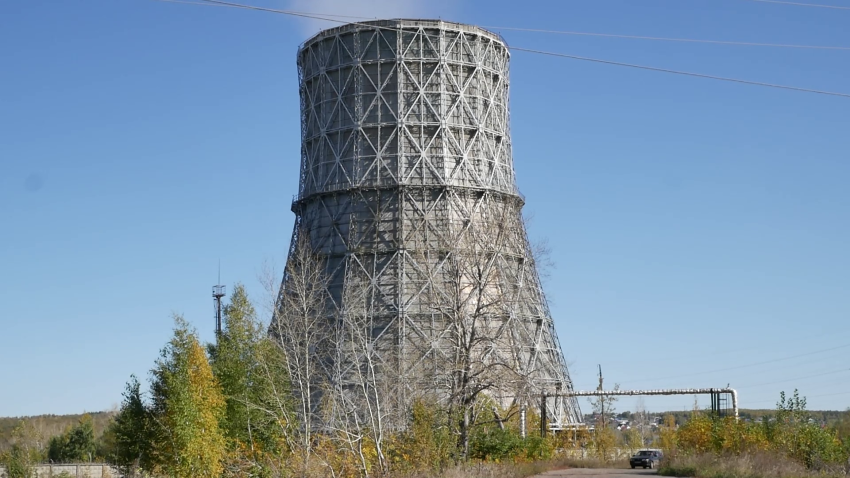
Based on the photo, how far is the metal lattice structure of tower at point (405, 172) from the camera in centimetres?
4522

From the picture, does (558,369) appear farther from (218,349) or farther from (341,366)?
(218,349)

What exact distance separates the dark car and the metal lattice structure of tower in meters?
Result: 8.08

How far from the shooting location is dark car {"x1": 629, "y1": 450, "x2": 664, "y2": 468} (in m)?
35.6

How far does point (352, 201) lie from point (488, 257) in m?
18.0

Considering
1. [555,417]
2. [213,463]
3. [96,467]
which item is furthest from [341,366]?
[96,467]

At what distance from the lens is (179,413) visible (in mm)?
31172

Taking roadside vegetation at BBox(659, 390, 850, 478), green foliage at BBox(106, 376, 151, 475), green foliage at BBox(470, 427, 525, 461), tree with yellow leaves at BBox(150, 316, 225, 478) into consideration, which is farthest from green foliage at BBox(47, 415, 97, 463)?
roadside vegetation at BBox(659, 390, 850, 478)

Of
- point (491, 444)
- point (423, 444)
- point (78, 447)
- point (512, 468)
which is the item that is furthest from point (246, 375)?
point (78, 447)

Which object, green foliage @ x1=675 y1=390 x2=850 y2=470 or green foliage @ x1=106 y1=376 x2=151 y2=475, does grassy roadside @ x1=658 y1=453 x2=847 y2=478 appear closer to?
green foliage @ x1=675 y1=390 x2=850 y2=470

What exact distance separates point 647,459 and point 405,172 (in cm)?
1737

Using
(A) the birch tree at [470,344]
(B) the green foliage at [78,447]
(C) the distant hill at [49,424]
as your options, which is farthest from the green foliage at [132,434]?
(C) the distant hill at [49,424]

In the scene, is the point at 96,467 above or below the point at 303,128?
below

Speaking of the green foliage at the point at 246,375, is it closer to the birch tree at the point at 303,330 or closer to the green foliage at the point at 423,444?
the birch tree at the point at 303,330

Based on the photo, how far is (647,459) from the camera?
35.6m
